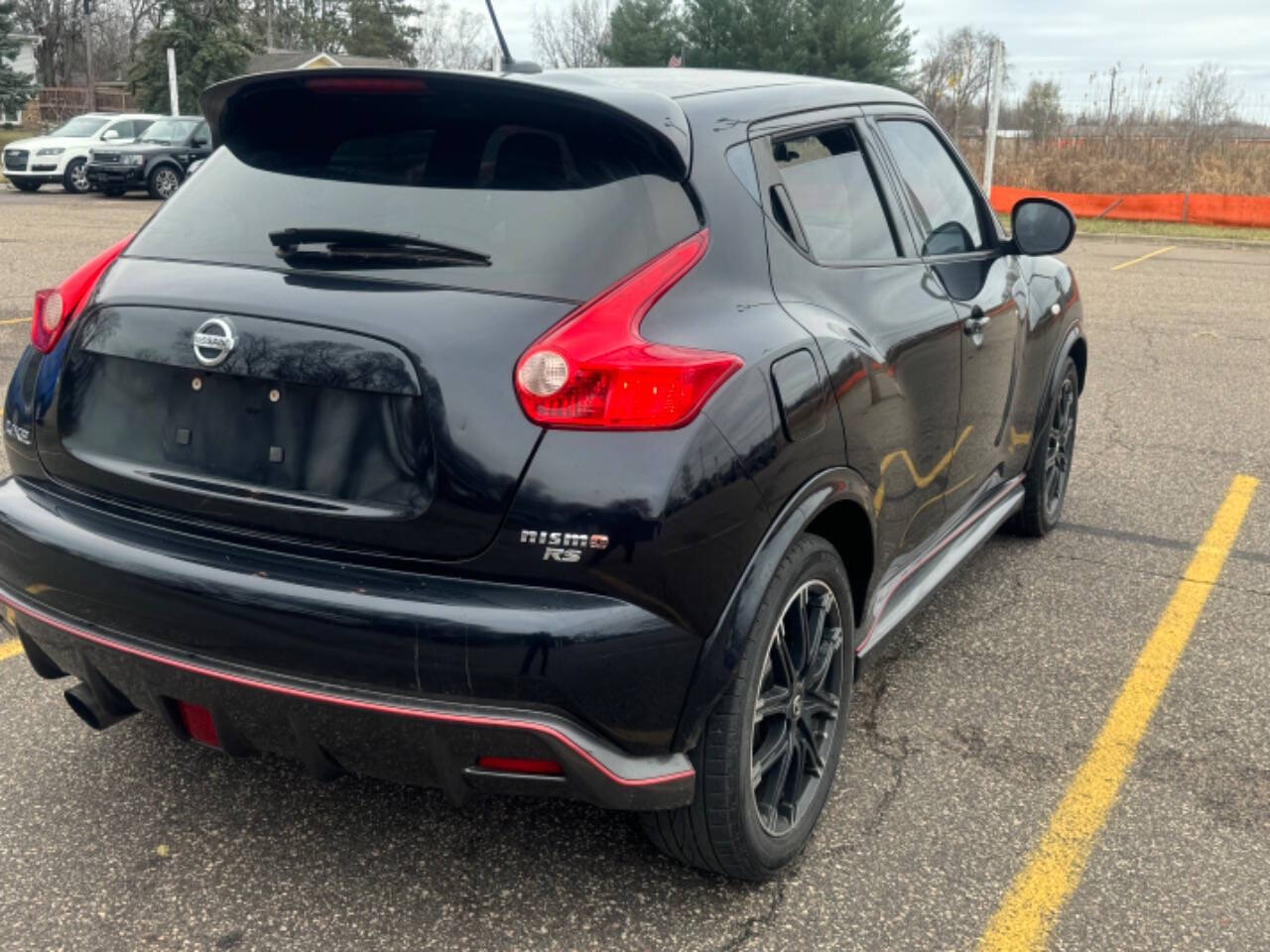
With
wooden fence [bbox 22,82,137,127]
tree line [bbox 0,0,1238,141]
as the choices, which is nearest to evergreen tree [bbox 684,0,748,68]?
tree line [bbox 0,0,1238,141]

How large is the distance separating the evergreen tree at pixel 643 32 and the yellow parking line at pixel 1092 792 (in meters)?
45.0

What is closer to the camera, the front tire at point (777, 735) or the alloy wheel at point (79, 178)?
the front tire at point (777, 735)

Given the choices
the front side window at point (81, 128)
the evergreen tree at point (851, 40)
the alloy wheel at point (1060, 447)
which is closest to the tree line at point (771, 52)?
the evergreen tree at point (851, 40)

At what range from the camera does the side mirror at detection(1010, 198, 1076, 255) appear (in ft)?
13.4

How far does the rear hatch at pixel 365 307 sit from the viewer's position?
7.47 ft

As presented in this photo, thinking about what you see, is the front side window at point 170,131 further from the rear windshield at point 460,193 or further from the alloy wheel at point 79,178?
the rear windshield at point 460,193

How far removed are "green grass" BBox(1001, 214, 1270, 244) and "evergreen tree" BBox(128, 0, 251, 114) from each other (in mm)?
31945

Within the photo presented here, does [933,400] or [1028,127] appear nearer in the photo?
[933,400]

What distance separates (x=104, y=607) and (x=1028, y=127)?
3672 centimetres

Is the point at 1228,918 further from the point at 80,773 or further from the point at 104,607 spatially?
the point at 80,773

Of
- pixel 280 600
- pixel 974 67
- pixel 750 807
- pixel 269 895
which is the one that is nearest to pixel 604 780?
pixel 750 807

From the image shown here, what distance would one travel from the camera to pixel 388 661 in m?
2.21

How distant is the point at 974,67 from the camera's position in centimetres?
5425

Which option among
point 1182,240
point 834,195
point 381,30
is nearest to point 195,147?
point 1182,240
